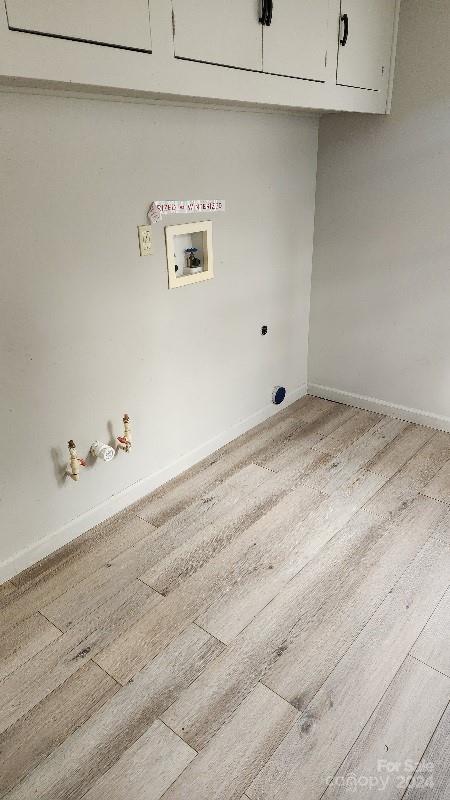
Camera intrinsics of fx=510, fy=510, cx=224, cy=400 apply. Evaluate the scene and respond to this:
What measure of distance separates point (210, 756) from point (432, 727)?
2.13 ft

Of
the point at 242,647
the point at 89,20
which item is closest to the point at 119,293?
the point at 89,20

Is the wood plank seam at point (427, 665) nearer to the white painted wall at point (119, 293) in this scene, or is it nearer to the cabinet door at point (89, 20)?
the white painted wall at point (119, 293)

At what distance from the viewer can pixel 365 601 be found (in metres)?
1.92

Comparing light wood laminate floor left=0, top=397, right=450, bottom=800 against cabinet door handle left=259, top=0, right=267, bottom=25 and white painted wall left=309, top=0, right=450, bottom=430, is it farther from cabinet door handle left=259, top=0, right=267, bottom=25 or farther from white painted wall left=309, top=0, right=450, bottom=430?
cabinet door handle left=259, top=0, right=267, bottom=25

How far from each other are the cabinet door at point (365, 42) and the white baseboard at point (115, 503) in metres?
1.84

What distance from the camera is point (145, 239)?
214 cm

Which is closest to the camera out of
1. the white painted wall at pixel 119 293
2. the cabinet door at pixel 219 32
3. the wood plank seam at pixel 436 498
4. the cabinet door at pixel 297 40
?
the cabinet door at pixel 219 32

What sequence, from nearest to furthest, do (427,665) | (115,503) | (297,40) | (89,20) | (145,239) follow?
(89,20)
(427,665)
(297,40)
(145,239)
(115,503)

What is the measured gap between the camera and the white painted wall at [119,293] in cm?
178

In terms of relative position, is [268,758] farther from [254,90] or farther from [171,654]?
[254,90]

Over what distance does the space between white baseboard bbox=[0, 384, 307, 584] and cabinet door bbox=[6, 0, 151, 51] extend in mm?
1756

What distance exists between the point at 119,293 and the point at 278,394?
1451mm

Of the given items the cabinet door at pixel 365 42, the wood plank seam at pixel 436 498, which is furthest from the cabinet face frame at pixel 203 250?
the wood plank seam at pixel 436 498

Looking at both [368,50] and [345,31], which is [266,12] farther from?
[368,50]
